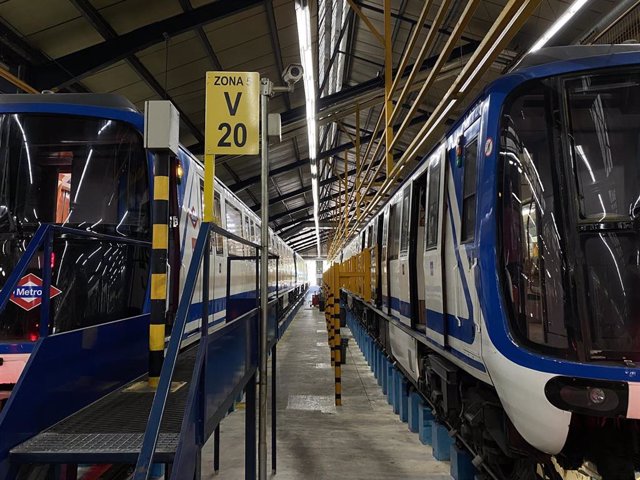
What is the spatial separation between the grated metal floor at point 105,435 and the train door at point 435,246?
2006mm

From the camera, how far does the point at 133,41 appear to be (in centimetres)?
671

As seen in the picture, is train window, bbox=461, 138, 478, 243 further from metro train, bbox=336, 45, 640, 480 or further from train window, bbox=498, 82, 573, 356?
train window, bbox=498, 82, 573, 356

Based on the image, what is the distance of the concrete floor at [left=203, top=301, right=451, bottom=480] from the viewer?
→ 439cm

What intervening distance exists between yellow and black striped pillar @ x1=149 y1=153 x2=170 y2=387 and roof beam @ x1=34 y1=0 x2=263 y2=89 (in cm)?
471

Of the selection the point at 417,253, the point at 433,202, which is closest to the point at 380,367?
the point at 417,253

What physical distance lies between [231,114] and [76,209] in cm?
158

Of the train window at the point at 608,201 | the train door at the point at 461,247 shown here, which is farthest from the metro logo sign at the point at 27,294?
the train window at the point at 608,201

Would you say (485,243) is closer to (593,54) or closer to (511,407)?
(511,407)

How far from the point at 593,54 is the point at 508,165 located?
0.92m

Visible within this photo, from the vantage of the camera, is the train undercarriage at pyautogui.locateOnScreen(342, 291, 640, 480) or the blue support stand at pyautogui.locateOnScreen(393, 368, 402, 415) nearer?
the train undercarriage at pyautogui.locateOnScreen(342, 291, 640, 480)

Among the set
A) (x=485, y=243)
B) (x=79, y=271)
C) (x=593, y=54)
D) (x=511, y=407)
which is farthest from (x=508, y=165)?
(x=79, y=271)

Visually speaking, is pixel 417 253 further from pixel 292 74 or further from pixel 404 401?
pixel 404 401

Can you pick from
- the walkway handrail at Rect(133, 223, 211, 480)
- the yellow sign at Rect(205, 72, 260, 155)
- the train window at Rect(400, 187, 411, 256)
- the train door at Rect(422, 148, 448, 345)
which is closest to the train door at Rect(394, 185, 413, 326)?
the train window at Rect(400, 187, 411, 256)

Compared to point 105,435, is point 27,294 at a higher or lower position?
higher
